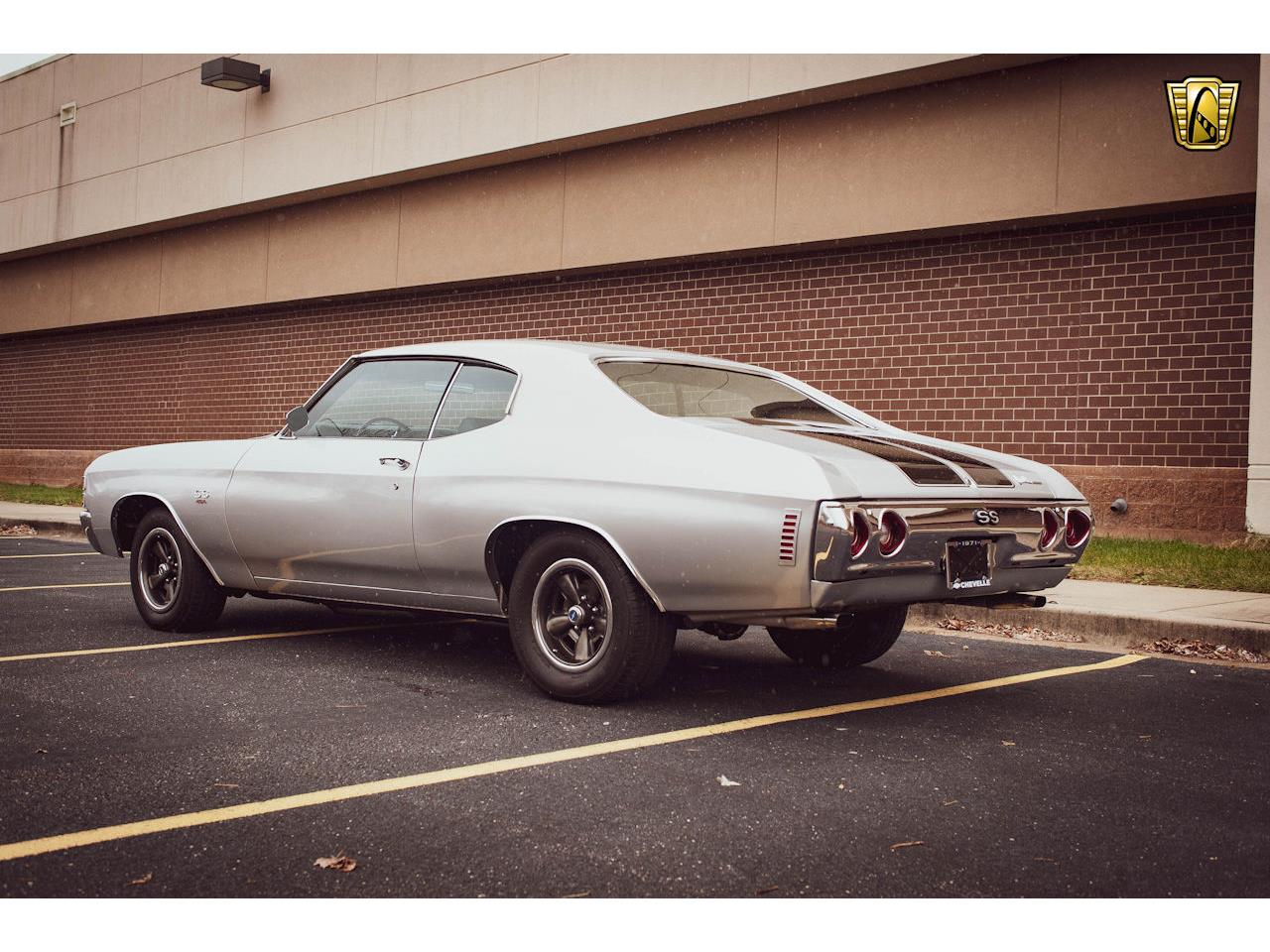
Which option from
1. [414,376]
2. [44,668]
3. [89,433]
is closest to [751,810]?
[414,376]

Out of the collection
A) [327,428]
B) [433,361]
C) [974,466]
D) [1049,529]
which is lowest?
[1049,529]

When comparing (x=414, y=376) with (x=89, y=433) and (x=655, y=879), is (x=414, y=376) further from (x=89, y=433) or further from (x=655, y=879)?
(x=89, y=433)

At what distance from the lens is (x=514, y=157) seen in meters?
15.9

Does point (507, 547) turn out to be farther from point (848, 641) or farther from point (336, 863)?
point (336, 863)

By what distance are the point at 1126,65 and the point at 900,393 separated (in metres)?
3.66

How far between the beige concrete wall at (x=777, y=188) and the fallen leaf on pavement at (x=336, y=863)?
32.3 feet

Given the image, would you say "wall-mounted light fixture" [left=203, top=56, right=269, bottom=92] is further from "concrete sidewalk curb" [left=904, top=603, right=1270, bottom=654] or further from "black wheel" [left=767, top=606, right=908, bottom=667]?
"black wheel" [left=767, top=606, right=908, bottom=667]

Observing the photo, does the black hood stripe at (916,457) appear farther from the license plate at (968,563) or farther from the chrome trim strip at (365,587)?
the chrome trim strip at (365,587)

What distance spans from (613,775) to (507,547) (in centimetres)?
152

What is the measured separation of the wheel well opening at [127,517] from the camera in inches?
273

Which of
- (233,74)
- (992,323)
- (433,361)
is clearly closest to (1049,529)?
(433,361)

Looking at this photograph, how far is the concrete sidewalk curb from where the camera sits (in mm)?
6992

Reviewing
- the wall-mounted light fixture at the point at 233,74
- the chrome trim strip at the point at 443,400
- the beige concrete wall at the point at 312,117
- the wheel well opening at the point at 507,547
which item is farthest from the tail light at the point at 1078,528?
the wall-mounted light fixture at the point at 233,74

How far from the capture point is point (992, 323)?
40.0ft
